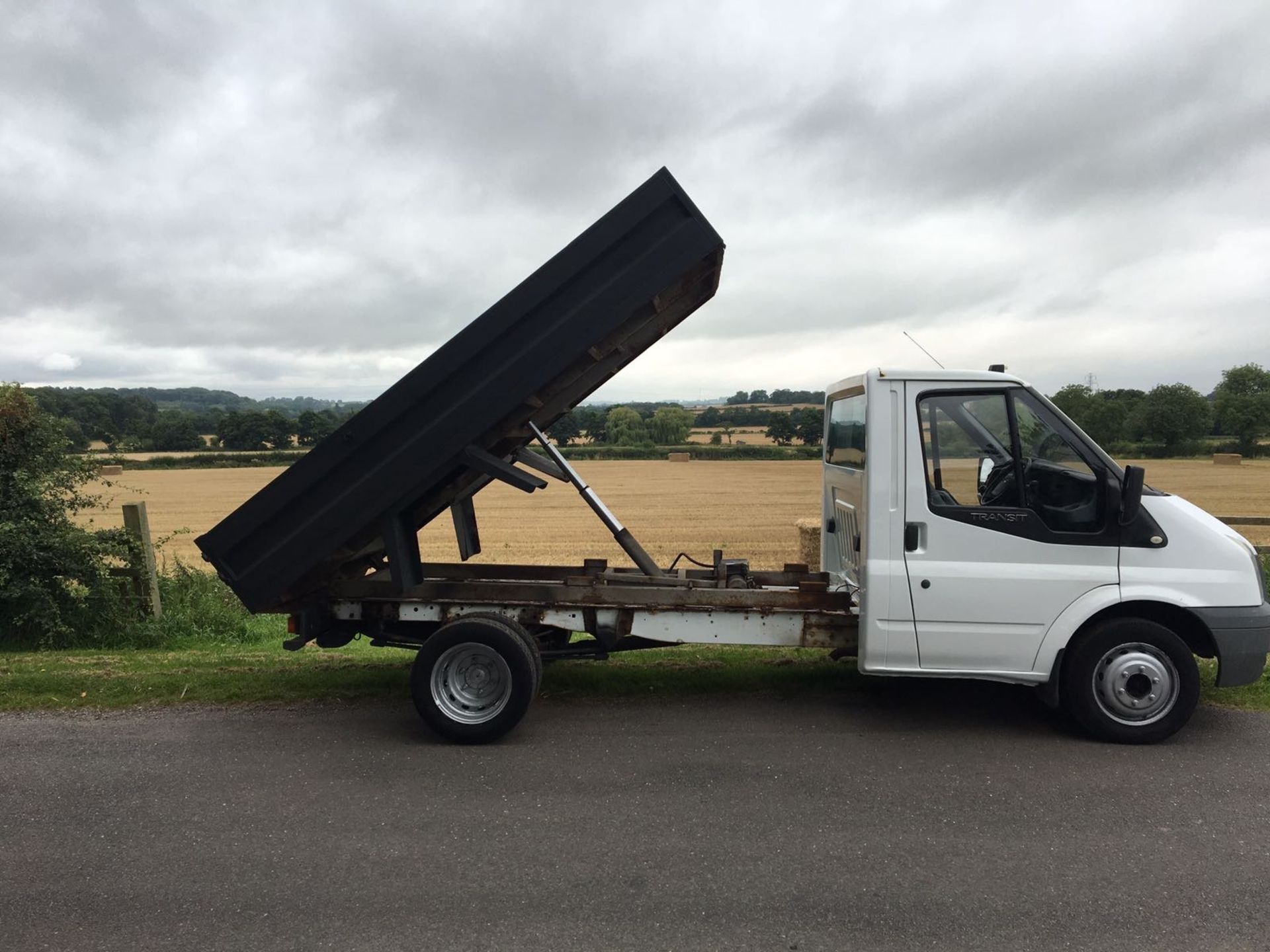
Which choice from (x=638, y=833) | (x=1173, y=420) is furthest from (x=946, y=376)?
(x=1173, y=420)

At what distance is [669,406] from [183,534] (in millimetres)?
53448

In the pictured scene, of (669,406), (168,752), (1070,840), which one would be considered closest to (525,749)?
(168,752)

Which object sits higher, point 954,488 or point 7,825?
point 954,488

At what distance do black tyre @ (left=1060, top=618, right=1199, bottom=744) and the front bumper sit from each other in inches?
6.8

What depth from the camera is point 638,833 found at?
3.93 m

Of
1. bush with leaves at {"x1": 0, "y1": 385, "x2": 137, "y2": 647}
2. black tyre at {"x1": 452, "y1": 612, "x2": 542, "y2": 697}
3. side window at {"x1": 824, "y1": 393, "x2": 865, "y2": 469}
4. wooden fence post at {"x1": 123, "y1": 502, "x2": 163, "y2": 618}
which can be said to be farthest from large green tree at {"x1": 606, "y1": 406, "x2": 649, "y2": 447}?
black tyre at {"x1": 452, "y1": 612, "x2": 542, "y2": 697}

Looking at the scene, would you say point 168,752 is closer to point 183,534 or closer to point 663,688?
point 663,688

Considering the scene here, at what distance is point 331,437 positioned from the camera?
5000mm

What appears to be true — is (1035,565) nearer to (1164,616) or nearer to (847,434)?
(1164,616)

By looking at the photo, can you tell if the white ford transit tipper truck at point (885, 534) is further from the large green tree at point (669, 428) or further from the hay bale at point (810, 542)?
the large green tree at point (669, 428)

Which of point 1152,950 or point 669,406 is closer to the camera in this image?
point 1152,950

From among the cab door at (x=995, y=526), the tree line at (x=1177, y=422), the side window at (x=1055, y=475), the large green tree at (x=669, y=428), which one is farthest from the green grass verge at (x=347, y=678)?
the large green tree at (x=669, y=428)

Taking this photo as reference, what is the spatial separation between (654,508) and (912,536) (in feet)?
69.5

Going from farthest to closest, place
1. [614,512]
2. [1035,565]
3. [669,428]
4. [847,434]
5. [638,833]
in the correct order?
[669,428] → [614,512] → [847,434] → [1035,565] → [638,833]
